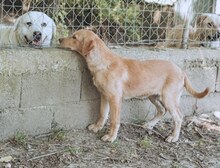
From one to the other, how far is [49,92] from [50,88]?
0.14 ft

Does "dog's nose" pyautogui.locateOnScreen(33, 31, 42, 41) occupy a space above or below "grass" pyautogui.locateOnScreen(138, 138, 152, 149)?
above

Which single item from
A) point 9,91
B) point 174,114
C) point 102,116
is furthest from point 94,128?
point 9,91

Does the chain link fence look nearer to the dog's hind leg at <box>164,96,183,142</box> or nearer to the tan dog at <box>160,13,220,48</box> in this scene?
the tan dog at <box>160,13,220,48</box>

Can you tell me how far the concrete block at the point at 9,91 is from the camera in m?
4.05

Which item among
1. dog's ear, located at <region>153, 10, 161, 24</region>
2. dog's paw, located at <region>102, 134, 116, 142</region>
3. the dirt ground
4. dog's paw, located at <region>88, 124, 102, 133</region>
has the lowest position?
the dirt ground

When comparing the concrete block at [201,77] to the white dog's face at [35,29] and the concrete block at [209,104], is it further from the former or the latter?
the white dog's face at [35,29]

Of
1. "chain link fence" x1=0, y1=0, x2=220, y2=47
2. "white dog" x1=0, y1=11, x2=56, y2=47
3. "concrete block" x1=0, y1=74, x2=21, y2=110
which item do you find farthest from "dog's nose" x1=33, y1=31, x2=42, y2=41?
"concrete block" x1=0, y1=74, x2=21, y2=110

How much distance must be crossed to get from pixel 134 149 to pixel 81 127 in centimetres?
71

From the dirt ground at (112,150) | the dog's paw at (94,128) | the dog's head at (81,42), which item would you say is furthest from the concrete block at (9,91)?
the dog's paw at (94,128)

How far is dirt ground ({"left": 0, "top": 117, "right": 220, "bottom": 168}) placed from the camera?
3865 mm

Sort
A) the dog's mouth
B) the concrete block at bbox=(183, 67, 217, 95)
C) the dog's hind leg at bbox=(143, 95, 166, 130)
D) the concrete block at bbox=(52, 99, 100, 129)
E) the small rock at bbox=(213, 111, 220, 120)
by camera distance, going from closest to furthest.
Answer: the concrete block at bbox=(52, 99, 100, 129)
the dog's mouth
the dog's hind leg at bbox=(143, 95, 166, 130)
the concrete block at bbox=(183, 67, 217, 95)
the small rock at bbox=(213, 111, 220, 120)

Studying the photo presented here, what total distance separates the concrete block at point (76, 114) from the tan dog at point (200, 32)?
4.39 ft

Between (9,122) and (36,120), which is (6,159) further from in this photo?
(36,120)

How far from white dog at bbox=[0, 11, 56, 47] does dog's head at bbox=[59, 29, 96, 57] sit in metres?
0.43
